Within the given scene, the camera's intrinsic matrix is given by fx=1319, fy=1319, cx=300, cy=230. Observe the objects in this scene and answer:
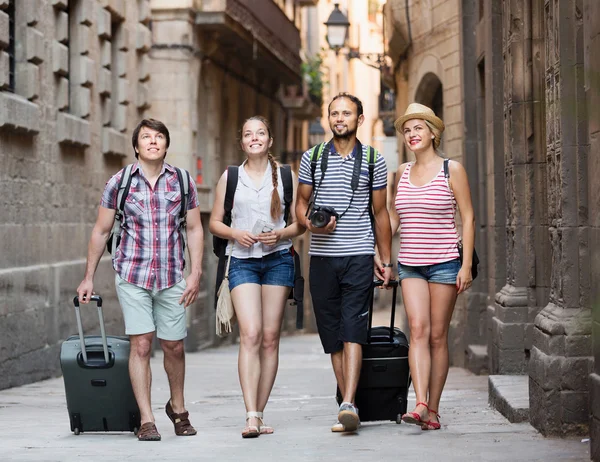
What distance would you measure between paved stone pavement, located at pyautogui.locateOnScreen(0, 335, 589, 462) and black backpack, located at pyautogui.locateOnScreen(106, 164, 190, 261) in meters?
1.11

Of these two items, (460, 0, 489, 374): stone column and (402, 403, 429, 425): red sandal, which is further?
(460, 0, 489, 374): stone column

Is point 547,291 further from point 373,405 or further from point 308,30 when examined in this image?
point 308,30

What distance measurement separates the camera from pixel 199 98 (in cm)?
2442

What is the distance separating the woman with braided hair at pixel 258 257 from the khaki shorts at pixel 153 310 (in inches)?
13.5

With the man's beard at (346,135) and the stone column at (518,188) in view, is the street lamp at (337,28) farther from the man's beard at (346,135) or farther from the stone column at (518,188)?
the man's beard at (346,135)

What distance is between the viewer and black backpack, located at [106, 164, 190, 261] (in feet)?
24.2

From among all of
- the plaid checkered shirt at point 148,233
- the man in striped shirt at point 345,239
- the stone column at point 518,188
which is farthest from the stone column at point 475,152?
the plaid checkered shirt at point 148,233

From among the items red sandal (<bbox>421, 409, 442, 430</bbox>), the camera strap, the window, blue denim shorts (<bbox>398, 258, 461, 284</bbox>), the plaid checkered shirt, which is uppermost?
the window

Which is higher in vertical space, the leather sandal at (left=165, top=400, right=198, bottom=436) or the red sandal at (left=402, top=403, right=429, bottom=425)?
the red sandal at (left=402, top=403, right=429, bottom=425)

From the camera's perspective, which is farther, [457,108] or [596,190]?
[457,108]

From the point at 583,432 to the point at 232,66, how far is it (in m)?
20.9

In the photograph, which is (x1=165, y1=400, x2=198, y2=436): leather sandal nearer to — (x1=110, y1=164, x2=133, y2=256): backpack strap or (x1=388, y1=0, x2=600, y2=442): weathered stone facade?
(x1=110, y1=164, x2=133, y2=256): backpack strap

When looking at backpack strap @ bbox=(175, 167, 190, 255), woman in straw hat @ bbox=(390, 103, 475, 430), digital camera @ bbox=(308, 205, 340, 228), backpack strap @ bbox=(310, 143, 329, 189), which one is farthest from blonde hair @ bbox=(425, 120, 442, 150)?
backpack strap @ bbox=(175, 167, 190, 255)

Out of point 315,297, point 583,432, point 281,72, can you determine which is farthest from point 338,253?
point 281,72
